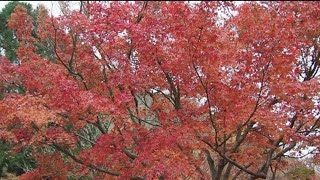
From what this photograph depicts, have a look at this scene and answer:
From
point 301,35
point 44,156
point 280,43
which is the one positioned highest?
point 301,35

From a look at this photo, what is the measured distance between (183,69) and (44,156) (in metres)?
5.08

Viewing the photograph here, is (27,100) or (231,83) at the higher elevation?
(231,83)

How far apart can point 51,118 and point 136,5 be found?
3.63 m

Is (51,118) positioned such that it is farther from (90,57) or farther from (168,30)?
(168,30)

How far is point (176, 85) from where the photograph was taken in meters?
9.87

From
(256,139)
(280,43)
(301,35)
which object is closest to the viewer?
(280,43)

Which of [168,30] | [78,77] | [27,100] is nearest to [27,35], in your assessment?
[78,77]

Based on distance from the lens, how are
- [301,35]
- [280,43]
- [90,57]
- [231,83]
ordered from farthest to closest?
[90,57] < [301,35] < [231,83] < [280,43]

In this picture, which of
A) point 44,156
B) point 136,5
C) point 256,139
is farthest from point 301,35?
point 44,156

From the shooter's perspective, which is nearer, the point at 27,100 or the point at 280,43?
the point at 280,43

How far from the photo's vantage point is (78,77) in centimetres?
1139

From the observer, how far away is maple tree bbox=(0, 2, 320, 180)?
27.0 feet

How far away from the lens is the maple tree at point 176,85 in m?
8.22

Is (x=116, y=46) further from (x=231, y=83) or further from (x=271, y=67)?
(x=271, y=67)
